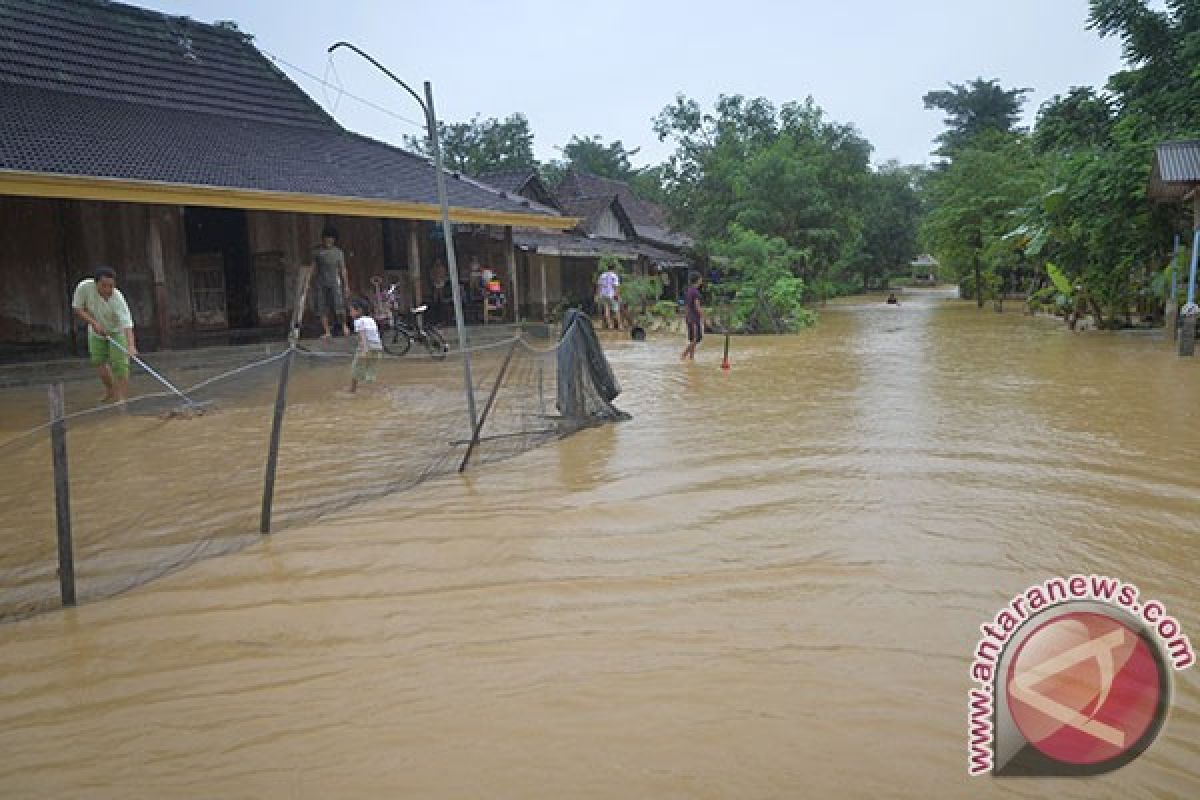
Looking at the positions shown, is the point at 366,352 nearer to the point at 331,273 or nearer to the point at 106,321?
the point at 106,321

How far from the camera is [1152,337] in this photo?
1475 cm

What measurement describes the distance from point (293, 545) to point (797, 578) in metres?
2.66

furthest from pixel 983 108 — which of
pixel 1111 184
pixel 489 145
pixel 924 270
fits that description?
pixel 1111 184

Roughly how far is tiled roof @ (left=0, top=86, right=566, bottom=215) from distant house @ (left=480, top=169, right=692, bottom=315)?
5485 mm

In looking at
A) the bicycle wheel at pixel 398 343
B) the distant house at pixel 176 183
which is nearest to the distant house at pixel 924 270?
the distant house at pixel 176 183

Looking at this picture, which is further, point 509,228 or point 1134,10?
point 1134,10

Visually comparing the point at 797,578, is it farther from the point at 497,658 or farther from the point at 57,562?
the point at 57,562

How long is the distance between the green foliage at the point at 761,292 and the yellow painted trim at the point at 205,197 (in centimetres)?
716

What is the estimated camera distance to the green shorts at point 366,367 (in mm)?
8845

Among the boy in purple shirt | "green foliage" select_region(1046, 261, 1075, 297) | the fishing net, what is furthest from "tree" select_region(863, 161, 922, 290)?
the fishing net

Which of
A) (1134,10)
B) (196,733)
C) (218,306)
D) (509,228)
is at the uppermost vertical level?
(1134,10)

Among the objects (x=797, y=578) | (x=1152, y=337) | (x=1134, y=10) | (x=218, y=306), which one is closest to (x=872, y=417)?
(x=797, y=578)

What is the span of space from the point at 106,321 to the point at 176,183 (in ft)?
11.9

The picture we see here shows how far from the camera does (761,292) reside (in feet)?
65.9
